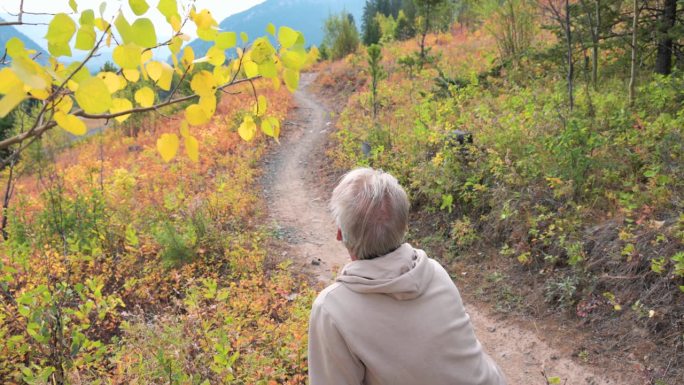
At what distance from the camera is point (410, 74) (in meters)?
14.4

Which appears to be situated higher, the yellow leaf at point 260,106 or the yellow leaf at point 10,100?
the yellow leaf at point 10,100

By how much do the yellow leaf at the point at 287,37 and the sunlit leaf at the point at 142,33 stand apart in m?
0.32

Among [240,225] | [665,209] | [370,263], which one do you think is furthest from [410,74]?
[370,263]

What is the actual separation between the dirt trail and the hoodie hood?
2.19 meters

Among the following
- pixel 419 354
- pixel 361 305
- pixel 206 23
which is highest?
pixel 206 23

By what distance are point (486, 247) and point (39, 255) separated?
541cm

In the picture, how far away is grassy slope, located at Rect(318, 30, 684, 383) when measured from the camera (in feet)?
12.4

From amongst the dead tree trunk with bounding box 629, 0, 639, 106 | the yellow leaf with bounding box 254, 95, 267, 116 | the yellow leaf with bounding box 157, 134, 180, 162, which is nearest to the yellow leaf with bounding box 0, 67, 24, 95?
the yellow leaf with bounding box 157, 134, 180, 162

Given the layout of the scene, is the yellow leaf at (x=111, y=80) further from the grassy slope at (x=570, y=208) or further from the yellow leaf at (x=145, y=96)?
the grassy slope at (x=570, y=208)

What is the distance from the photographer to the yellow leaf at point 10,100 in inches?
25.0

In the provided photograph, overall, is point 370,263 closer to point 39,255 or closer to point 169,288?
point 169,288

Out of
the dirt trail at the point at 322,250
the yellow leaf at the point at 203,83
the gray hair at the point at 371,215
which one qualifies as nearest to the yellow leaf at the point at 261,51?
the yellow leaf at the point at 203,83

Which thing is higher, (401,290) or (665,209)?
(401,290)

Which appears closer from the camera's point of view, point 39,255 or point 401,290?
point 401,290
